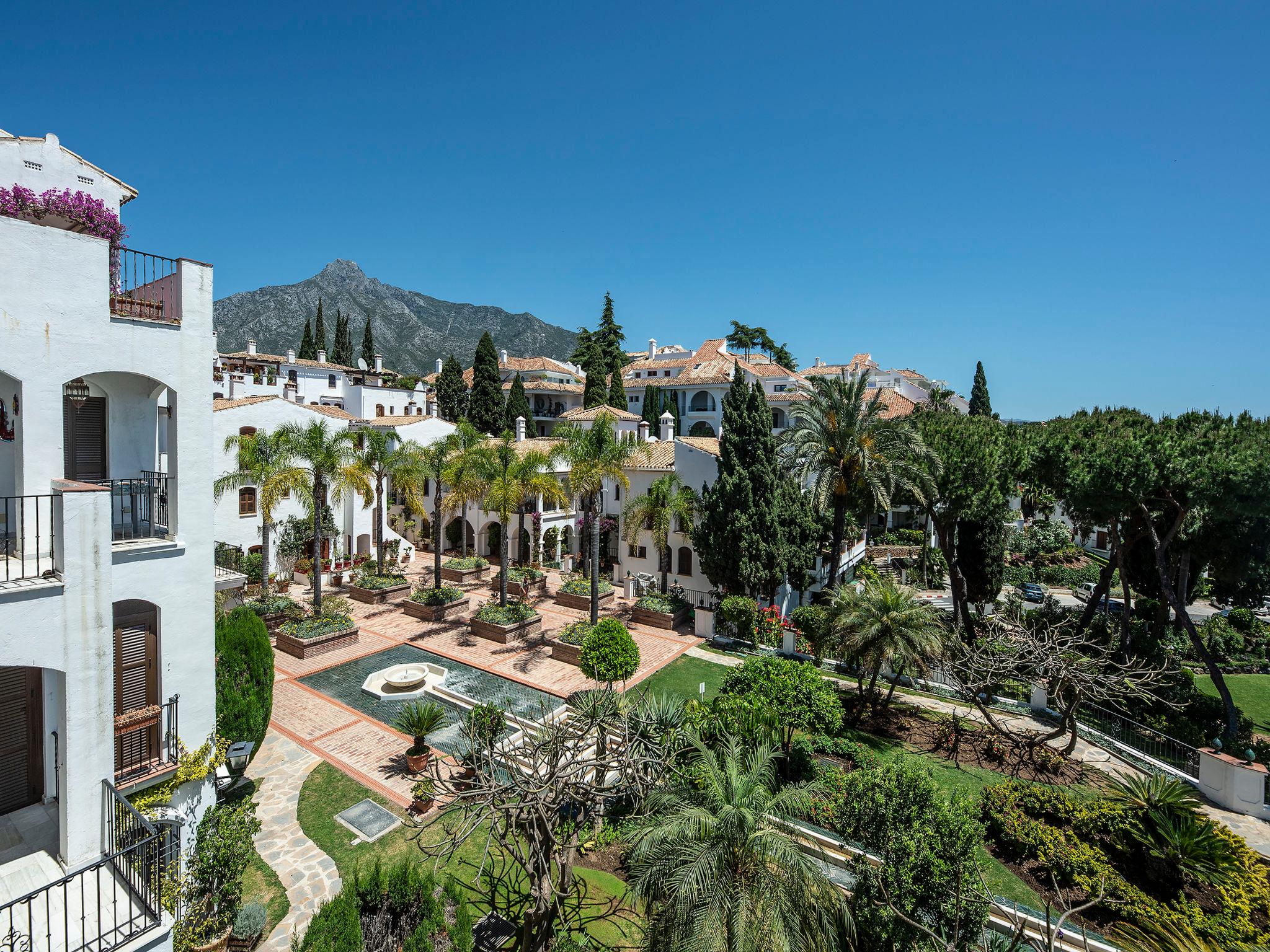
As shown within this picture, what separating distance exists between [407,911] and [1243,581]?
27.8 m

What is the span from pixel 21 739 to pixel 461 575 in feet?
70.9

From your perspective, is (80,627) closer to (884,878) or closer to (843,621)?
(884,878)

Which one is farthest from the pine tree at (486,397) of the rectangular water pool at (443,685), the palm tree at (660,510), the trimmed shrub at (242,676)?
the trimmed shrub at (242,676)

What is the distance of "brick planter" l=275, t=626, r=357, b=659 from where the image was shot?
21062 mm

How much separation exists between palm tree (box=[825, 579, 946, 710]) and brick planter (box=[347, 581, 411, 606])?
20319 mm

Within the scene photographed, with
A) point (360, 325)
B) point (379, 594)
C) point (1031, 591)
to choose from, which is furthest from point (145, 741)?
point (360, 325)

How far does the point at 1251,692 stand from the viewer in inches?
938

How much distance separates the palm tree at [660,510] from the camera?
26203 mm

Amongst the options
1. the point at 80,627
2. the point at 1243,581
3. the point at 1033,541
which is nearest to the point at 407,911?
the point at 80,627

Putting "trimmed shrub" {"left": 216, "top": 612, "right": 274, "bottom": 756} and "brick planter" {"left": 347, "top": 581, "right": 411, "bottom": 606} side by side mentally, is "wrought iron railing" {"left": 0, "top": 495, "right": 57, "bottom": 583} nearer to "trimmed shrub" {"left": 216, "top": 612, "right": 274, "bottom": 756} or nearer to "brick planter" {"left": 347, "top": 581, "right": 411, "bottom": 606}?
"trimmed shrub" {"left": 216, "top": 612, "right": 274, "bottom": 756}

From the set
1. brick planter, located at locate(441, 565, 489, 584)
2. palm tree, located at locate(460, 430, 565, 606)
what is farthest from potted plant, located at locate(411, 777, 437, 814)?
brick planter, located at locate(441, 565, 489, 584)

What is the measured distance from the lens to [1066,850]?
11414 millimetres

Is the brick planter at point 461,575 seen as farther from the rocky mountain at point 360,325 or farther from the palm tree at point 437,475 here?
the rocky mountain at point 360,325

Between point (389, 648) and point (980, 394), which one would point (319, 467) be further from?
point (980, 394)
